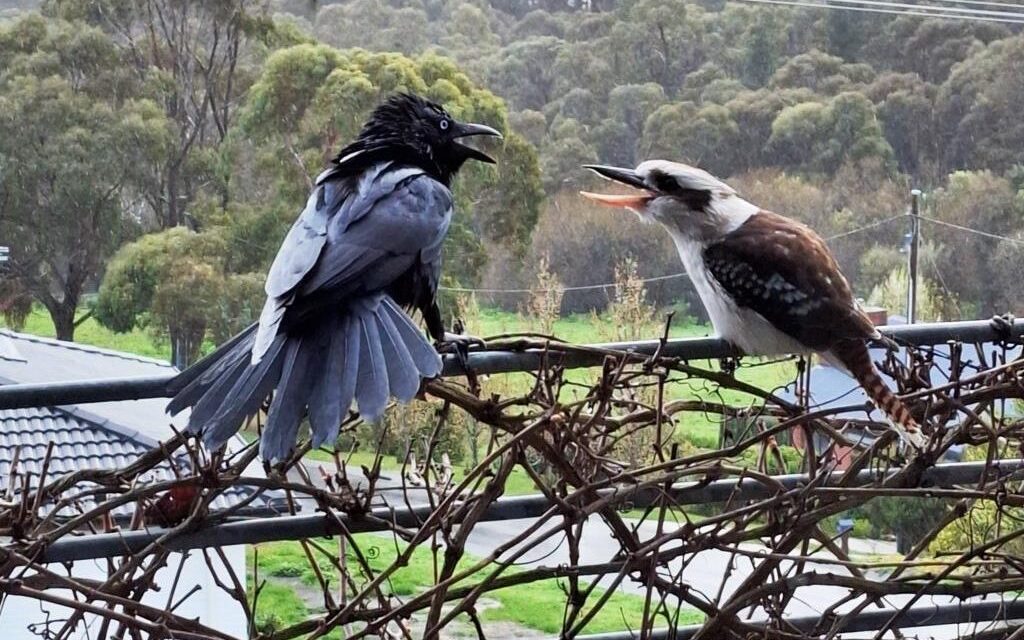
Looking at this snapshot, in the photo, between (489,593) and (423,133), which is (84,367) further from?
(489,593)

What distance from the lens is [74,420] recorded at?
74.2 inches

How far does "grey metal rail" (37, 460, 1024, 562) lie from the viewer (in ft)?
2.72

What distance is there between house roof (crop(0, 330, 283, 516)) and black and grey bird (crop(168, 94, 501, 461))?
19 centimetres

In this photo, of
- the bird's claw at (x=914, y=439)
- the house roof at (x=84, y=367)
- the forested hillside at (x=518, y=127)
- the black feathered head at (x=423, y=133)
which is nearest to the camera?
the bird's claw at (x=914, y=439)

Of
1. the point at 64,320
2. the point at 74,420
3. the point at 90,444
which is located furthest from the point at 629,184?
the point at 64,320

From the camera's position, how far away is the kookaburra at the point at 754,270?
1.12 metres

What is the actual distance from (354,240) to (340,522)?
0.36 meters

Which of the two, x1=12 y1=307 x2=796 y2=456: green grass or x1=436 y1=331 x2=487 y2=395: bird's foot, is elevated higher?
x1=436 y1=331 x2=487 y2=395: bird's foot

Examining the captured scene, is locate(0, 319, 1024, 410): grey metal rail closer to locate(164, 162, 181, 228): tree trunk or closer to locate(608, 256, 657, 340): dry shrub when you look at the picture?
locate(608, 256, 657, 340): dry shrub

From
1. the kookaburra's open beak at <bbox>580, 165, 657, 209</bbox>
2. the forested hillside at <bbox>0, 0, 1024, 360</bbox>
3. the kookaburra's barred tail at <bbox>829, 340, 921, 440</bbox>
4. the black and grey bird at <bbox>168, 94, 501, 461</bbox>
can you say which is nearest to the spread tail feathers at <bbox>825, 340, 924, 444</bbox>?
the kookaburra's barred tail at <bbox>829, 340, 921, 440</bbox>

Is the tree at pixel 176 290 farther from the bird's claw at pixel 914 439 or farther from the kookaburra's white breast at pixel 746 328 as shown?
the bird's claw at pixel 914 439

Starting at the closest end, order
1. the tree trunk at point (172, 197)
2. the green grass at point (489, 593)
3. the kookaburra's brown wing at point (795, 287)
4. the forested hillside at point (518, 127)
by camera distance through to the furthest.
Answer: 1. the kookaburra's brown wing at point (795, 287)
2. the green grass at point (489, 593)
3. the forested hillside at point (518, 127)
4. the tree trunk at point (172, 197)

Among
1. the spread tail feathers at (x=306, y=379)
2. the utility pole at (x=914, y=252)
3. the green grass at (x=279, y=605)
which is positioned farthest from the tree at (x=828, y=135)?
the spread tail feathers at (x=306, y=379)

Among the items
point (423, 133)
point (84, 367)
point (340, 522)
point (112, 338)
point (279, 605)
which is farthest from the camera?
point (112, 338)
